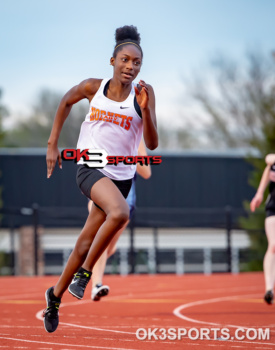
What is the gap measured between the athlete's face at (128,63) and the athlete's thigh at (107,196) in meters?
0.79

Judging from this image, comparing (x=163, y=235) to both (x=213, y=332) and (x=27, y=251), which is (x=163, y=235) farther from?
(x=213, y=332)

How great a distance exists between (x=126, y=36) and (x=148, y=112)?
2.73ft

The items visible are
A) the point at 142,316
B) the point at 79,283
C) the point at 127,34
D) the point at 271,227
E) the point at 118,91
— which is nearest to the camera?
the point at 79,283

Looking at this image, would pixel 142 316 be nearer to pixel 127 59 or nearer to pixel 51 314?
pixel 51 314

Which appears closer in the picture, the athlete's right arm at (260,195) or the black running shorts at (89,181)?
the black running shorts at (89,181)

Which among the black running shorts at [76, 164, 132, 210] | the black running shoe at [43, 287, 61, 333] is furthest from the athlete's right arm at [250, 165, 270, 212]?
the black running shoe at [43, 287, 61, 333]

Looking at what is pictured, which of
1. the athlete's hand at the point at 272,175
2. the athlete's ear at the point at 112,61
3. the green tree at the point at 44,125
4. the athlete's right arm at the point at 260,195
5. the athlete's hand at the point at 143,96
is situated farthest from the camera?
the green tree at the point at 44,125

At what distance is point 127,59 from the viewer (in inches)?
236

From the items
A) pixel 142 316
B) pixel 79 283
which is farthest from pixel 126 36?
pixel 142 316

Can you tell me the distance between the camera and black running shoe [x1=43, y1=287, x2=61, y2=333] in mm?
5957

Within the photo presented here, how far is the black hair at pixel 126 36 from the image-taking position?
20.2ft

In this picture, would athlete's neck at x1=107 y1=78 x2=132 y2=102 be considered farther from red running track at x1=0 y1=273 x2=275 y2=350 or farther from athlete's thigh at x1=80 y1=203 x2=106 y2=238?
red running track at x1=0 y1=273 x2=275 y2=350

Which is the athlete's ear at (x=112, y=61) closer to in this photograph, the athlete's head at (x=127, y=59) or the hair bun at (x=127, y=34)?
the athlete's head at (x=127, y=59)

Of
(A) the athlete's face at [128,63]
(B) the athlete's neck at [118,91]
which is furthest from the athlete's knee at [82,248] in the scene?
(A) the athlete's face at [128,63]
